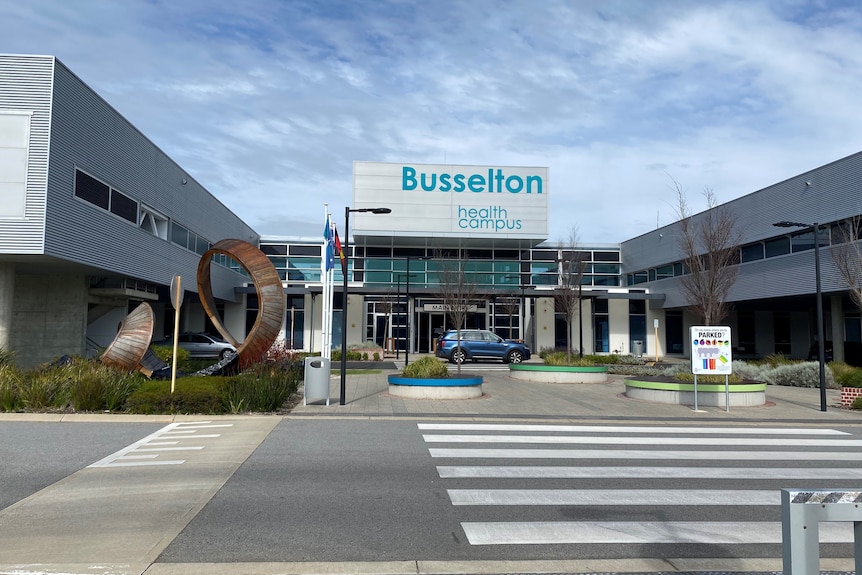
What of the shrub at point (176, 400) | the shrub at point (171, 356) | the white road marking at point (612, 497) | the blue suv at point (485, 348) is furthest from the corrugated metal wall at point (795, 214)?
the shrub at point (171, 356)

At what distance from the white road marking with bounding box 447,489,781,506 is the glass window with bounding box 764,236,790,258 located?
24871 millimetres

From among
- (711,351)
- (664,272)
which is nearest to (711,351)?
(711,351)

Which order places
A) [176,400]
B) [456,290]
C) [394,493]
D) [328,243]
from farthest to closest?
[456,290] < [328,243] < [176,400] < [394,493]

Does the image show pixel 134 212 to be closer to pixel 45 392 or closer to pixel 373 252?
pixel 45 392

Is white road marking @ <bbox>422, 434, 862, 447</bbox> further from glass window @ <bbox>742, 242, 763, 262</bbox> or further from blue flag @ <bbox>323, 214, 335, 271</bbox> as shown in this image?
glass window @ <bbox>742, 242, 763, 262</bbox>

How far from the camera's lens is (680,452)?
1035 centimetres

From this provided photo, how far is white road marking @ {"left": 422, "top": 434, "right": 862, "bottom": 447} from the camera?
1112cm

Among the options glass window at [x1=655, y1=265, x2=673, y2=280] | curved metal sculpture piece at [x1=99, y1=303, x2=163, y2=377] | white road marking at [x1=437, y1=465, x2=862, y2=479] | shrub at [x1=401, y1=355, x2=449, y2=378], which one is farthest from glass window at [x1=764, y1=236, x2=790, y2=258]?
curved metal sculpture piece at [x1=99, y1=303, x2=163, y2=377]

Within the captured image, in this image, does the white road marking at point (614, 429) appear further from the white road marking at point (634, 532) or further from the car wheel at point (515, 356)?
the car wheel at point (515, 356)

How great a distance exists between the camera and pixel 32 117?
18750 mm

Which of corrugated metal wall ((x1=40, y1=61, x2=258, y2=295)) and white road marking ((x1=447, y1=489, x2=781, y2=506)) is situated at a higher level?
corrugated metal wall ((x1=40, y1=61, x2=258, y2=295))

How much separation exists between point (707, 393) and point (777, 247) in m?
16.3

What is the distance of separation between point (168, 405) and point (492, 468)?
789cm

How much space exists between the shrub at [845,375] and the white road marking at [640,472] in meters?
14.0
